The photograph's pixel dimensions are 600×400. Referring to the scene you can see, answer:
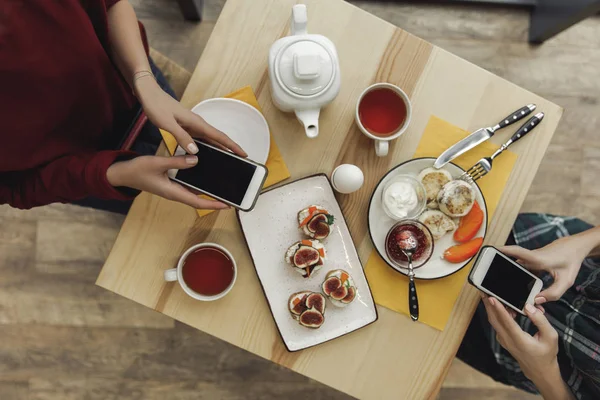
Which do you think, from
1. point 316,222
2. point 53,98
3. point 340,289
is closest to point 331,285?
point 340,289

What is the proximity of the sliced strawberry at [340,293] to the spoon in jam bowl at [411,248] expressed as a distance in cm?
14

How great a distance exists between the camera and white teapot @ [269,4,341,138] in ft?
2.91

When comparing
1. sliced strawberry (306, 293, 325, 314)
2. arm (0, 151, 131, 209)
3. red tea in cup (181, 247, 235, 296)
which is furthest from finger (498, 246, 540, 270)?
arm (0, 151, 131, 209)

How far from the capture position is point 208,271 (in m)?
1.05

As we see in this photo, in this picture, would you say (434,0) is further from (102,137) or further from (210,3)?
(102,137)

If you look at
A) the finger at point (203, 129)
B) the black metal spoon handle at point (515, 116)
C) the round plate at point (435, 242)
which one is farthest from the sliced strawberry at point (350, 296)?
the black metal spoon handle at point (515, 116)

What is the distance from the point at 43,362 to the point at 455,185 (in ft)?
5.70

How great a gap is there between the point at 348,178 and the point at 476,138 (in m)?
0.36

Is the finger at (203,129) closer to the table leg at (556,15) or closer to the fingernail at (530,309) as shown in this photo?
the fingernail at (530,309)

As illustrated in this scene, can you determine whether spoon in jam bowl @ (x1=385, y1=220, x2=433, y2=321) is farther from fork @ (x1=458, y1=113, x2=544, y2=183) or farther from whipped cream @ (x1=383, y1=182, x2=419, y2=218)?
fork @ (x1=458, y1=113, x2=544, y2=183)

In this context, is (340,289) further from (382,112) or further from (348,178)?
(382,112)

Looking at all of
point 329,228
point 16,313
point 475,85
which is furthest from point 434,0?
point 16,313

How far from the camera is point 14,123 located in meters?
0.80

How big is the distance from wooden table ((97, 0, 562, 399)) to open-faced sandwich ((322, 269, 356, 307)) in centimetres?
8
